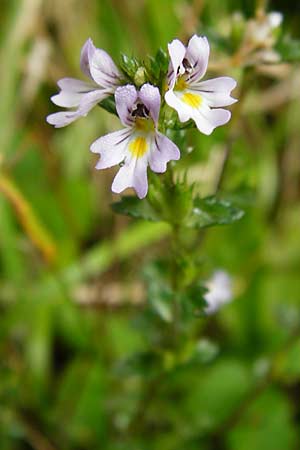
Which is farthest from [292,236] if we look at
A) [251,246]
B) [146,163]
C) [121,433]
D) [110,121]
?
[146,163]

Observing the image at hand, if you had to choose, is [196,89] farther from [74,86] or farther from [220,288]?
[220,288]

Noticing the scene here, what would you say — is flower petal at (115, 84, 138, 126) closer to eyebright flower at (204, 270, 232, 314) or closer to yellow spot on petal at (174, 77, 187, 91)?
yellow spot on petal at (174, 77, 187, 91)

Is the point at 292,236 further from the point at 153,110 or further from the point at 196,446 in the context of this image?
the point at 153,110

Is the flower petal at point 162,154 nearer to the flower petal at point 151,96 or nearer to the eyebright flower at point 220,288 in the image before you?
the flower petal at point 151,96

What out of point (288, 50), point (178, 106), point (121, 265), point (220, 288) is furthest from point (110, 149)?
point (121, 265)

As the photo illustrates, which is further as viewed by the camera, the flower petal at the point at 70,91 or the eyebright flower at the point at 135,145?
the flower petal at the point at 70,91

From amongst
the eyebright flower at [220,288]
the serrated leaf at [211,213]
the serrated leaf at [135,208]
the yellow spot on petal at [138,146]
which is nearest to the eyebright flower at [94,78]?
the yellow spot on petal at [138,146]
